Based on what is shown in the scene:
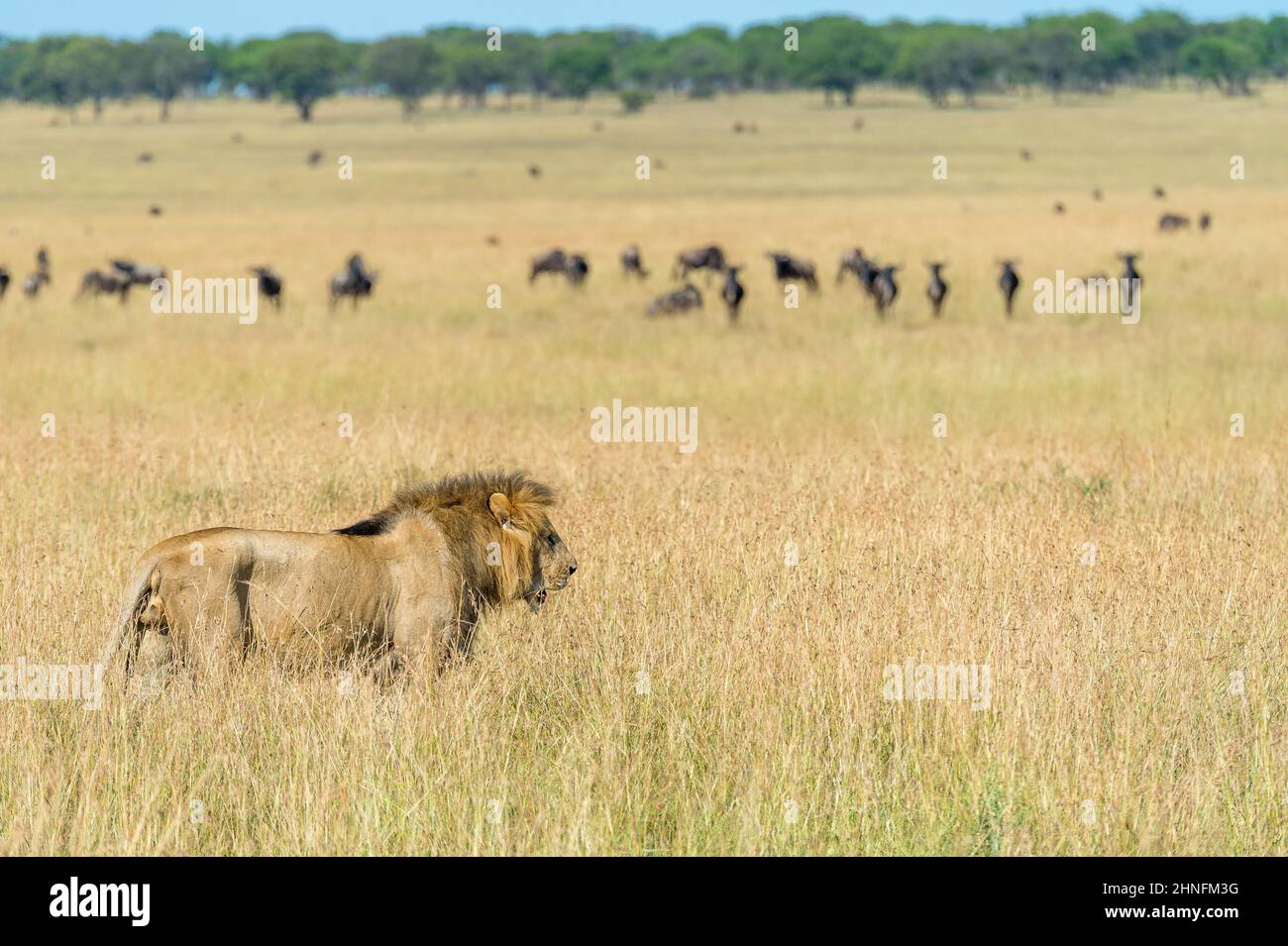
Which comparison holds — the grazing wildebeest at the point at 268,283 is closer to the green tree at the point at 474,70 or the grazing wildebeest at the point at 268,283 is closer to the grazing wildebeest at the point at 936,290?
the grazing wildebeest at the point at 936,290

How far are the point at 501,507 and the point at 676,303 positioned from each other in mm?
17787

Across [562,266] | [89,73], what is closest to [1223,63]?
[89,73]

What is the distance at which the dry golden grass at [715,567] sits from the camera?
504 centimetres

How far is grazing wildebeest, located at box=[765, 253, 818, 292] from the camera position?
26594mm

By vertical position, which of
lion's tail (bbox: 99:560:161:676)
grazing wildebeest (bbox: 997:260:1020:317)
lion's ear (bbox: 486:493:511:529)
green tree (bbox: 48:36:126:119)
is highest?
green tree (bbox: 48:36:126:119)

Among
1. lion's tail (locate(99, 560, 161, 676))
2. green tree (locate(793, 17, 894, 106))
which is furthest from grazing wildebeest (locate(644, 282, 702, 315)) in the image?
green tree (locate(793, 17, 894, 106))

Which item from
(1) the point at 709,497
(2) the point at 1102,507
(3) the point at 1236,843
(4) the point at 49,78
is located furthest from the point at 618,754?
(4) the point at 49,78

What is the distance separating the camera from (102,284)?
25.3 meters

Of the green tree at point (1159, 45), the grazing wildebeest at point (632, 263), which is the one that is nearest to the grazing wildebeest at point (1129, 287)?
the grazing wildebeest at point (632, 263)

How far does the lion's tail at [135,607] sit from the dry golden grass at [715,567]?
0.21m

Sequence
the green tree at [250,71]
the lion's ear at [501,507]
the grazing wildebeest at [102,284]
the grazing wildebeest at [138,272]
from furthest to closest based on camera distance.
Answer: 1. the green tree at [250,71]
2. the grazing wildebeest at [138,272]
3. the grazing wildebeest at [102,284]
4. the lion's ear at [501,507]

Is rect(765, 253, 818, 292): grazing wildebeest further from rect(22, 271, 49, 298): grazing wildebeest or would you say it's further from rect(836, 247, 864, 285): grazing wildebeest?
rect(22, 271, 49, 298): grazing wildebeest

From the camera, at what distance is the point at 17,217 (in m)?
47.3

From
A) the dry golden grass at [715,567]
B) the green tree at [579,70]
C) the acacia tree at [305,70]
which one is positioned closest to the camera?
the dry golden grass at [715,567]
